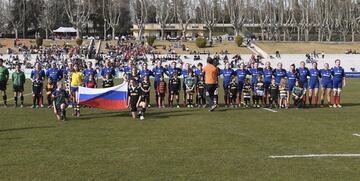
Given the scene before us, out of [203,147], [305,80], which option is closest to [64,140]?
[203,147]

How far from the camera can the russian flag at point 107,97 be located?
18.3 m

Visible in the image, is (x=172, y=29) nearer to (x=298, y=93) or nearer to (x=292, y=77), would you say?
(x=292, y=77)

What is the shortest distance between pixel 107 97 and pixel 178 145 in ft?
23.4

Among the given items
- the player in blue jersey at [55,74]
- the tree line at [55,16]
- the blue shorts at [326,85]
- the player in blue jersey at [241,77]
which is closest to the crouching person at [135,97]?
the player in blue jersey at [55,74]

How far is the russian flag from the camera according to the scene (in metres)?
18.3

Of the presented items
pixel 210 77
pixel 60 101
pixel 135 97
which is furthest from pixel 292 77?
pixel 60 101

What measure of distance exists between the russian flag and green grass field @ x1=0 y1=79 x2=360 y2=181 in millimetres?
419

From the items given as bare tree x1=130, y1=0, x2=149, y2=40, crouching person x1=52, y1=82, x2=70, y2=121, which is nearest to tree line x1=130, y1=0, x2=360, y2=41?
bare tree x1=130, y1=0, x2=149, y2=40

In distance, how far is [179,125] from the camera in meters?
15.5

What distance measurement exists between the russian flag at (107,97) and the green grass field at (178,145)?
16.5 inches

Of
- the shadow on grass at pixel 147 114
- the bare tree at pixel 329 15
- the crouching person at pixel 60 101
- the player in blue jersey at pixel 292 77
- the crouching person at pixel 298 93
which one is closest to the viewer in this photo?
the crouching person at pixel 60 101

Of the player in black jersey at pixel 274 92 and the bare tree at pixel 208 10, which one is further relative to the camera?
the bare tree at pixel 208 10

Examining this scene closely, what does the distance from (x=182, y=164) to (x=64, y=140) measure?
420 cm

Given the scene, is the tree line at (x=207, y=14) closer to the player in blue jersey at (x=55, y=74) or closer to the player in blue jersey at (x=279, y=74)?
the player in blue jersey at (x=55, y=74)
